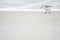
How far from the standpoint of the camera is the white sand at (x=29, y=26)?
1.11 m

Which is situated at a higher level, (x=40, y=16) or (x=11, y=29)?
(x=40, y=16)

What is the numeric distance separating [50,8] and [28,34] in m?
0.45

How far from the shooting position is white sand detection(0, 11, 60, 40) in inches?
43.7

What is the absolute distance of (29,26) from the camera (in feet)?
3.76

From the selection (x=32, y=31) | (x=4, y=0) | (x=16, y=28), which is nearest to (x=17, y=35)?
(x=16, y=28)

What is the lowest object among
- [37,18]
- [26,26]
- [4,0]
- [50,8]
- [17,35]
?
[17,35]

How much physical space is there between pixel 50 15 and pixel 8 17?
55 centimetres

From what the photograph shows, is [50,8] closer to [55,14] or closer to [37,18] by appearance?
[55,14]

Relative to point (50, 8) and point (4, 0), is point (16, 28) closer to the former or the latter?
point (4, 0)

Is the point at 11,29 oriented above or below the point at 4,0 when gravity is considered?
below

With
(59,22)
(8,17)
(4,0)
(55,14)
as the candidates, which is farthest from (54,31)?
(4,0)

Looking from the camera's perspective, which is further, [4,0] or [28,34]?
[28,34]

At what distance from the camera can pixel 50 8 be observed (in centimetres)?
103

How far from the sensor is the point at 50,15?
108 centimetres
